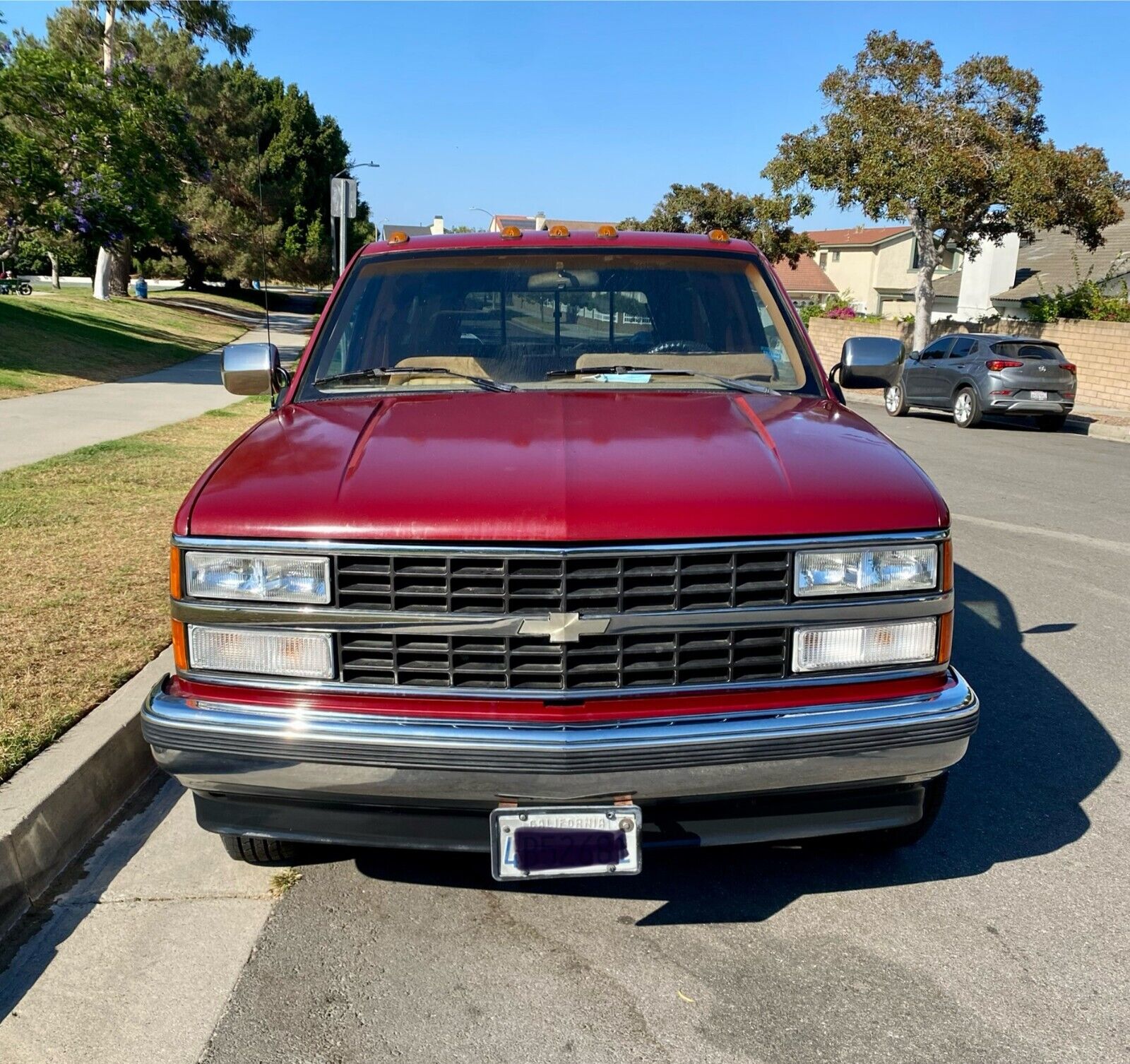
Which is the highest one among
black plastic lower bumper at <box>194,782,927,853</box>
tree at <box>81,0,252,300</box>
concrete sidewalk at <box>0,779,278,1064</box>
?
tree at <box>81,0,252,300</box>

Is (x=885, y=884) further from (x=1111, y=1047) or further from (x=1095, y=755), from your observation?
(x=1095, y=755)

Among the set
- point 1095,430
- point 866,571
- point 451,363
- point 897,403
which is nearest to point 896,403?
point 897,403

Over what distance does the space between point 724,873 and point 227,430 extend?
426 inches

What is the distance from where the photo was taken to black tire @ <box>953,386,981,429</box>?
18688 mm

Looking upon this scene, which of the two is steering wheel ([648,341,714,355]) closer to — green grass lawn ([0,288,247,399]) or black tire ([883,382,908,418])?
green grass lawn ([0,288,247,399])

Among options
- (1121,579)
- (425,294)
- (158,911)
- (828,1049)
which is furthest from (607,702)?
(1121,579)

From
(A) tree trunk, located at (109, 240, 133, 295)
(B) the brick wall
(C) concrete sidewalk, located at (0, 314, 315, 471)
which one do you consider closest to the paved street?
(C) concrete sidewalk, located at (0, 314, 315, 471)

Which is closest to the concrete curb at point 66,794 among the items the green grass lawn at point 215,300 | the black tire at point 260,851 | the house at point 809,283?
the black tire at point 260,851

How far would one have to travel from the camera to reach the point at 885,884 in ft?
11.0

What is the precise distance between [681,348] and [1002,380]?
15.8 meters

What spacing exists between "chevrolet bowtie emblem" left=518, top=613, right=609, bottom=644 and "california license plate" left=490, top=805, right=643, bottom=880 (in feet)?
1.34

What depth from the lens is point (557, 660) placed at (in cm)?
268

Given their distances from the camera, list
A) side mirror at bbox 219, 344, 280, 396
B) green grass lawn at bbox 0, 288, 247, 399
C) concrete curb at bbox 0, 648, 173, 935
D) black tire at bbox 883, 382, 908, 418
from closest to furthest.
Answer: concrete curb at bbox 0, 648, 173, 935 < side mirror at bbox 219, 344, 280, 396 < green grass lawn at bbox 0, 288, 247, 399 < black tire at bbox 883, 382, 908, 418

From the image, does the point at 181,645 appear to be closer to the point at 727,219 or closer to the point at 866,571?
the point at 866,571
